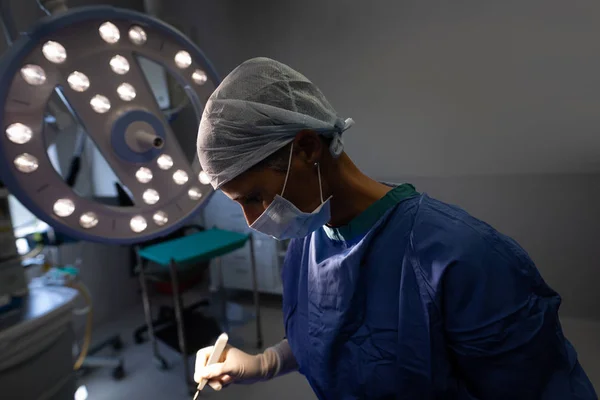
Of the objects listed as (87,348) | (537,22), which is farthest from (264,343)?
(537,22)

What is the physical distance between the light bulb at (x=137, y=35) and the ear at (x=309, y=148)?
11.0 inches

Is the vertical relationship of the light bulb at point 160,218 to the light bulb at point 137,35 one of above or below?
below

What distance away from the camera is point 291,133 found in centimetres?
61

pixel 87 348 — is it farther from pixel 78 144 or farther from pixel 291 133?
pixel 291 133

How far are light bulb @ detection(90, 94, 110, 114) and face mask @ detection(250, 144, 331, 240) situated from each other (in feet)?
0.95

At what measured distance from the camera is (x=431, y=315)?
1.96 feet

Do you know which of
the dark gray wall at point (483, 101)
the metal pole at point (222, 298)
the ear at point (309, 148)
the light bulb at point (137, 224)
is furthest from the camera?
the metal pole at point (222, 298)

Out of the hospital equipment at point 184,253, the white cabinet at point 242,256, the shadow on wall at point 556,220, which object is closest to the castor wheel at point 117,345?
the hospital equipment at point 184,253

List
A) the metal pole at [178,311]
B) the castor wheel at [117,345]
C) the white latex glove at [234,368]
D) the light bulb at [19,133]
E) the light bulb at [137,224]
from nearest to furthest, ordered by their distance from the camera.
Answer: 1. the light bulb at [19,133]
2. the light bulb at [137,224]
3. the white latex glove at [234,368]
4. the metal pole at [178,311]
5. the castor wheel at [117,345]

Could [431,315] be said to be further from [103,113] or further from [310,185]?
[103,113]

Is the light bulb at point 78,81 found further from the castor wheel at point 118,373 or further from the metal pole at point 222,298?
the metal pole at point 222,298

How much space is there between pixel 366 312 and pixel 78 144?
61 cm

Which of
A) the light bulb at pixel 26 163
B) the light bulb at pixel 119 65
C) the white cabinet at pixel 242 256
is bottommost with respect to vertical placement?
the white cabinet at pixel 242 256

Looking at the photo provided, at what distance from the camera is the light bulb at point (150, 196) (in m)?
0.52
